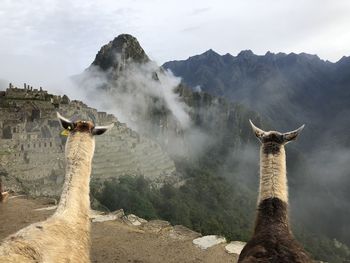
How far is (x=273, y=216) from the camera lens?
502cm

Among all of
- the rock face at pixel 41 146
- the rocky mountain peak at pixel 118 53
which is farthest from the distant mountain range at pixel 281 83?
the rock face at pixel 41 146

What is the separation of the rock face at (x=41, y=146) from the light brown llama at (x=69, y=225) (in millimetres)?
24276

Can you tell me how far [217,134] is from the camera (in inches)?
4978

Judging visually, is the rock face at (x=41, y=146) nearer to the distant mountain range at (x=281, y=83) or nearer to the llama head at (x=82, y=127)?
the llama head at (x=82, y=127)

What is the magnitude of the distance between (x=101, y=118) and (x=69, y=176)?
44752 mm

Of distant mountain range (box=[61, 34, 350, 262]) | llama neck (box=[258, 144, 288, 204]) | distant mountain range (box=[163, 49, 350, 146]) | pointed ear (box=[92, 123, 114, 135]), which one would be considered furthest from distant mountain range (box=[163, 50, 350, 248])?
pointed ear (box=[92, 123, 114, 135])

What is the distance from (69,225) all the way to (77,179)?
64cm

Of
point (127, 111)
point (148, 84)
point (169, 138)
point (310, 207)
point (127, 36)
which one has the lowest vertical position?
point (310, 207)

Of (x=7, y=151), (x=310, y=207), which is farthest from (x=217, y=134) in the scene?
(x=7, y=151)

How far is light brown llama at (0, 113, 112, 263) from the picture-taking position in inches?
153

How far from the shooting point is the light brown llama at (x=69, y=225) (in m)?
3.89

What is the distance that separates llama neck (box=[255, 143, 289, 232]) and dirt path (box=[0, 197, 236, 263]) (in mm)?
1937

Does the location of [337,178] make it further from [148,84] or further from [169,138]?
[148,84]

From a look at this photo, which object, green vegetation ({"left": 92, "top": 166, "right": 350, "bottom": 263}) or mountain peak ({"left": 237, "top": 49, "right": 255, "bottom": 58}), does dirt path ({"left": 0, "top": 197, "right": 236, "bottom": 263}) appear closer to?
green vegetation ({"left": 92, "top": 166, "right": 350, "bottom": 263})
